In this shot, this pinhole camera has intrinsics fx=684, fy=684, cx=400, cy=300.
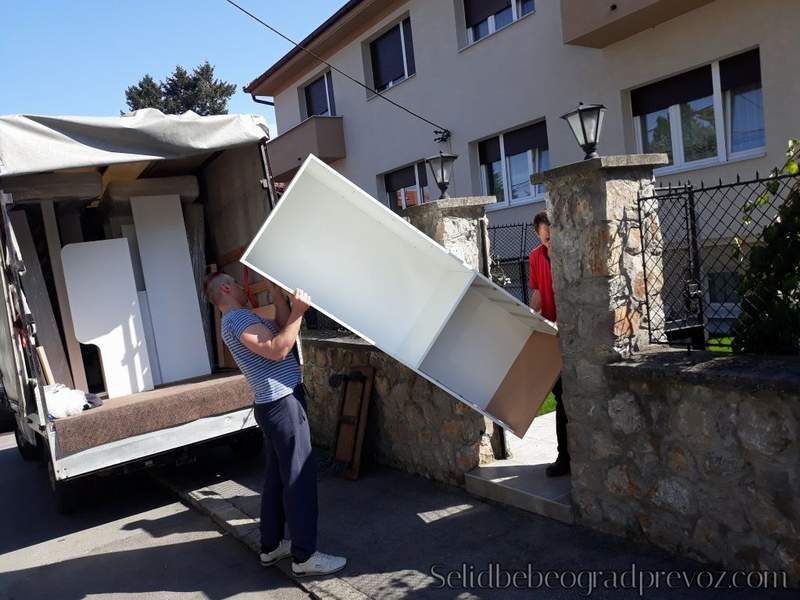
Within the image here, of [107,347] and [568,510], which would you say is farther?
[107,347]

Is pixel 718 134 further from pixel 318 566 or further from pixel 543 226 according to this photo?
pixel 318 566

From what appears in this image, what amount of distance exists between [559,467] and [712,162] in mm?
6253

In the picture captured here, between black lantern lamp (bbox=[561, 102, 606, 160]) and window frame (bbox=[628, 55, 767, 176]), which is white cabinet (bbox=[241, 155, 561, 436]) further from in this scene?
window frame (bbox=[628, 55, 767, 176])

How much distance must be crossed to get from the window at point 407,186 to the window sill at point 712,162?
5427 mm

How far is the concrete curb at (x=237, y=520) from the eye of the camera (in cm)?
367

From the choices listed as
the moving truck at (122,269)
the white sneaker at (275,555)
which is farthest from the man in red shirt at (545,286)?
the moving truck at (122,269)

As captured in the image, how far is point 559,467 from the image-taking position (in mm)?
4391

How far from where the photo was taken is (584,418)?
12.4ft

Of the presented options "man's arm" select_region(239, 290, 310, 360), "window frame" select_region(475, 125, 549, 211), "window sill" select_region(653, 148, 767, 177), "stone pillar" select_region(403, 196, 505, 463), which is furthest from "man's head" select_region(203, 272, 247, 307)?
"window frame" select_region(475, 125, 549, 211)

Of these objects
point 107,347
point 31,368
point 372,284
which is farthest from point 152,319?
point 372,284

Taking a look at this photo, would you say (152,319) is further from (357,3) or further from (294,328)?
(357,3)

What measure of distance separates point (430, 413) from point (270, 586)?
171 centimetres

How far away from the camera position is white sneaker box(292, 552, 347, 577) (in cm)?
382

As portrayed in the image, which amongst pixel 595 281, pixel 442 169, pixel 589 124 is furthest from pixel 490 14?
pixel 595 281
